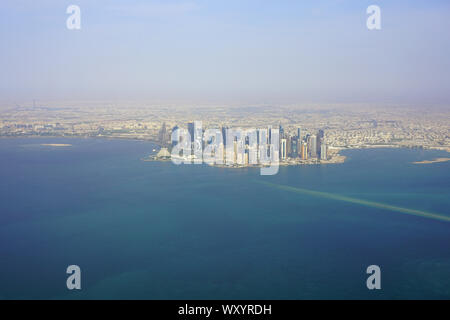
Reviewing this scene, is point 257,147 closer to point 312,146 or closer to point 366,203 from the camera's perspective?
point 312,146

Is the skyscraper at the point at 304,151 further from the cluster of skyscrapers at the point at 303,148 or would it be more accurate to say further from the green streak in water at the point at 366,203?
the green streak in water at the point at 366,203

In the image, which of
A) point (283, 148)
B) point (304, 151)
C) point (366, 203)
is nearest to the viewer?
point (366, 203)

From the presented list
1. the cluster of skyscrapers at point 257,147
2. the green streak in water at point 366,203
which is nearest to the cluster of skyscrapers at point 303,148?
the cluster of skyscrapers at point 257,147

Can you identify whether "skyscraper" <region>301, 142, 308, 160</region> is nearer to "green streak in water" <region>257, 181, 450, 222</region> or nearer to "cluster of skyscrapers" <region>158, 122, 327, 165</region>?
"cluster of skyscrapers" <region>158, 122, 327, 165</region>

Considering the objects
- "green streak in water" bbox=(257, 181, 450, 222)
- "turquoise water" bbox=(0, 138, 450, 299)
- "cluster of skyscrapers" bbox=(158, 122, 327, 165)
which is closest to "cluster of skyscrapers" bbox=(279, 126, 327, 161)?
"cluster of skyscrapers" bbox=(158, 122, 327, 165)

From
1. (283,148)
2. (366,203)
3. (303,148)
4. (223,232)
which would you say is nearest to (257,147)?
(283,148)

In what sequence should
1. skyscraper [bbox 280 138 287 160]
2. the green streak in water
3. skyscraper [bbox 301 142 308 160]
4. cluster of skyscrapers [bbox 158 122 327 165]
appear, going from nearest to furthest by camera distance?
the green streak in water
cluster of skyscrapers [bbox 158 122 327 165]
skyscraper [bbox 301 142 308 160]
skyscraper [bbox 280 138 287 160]

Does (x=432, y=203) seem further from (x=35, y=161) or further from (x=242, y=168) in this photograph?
(x=35, y=161)
